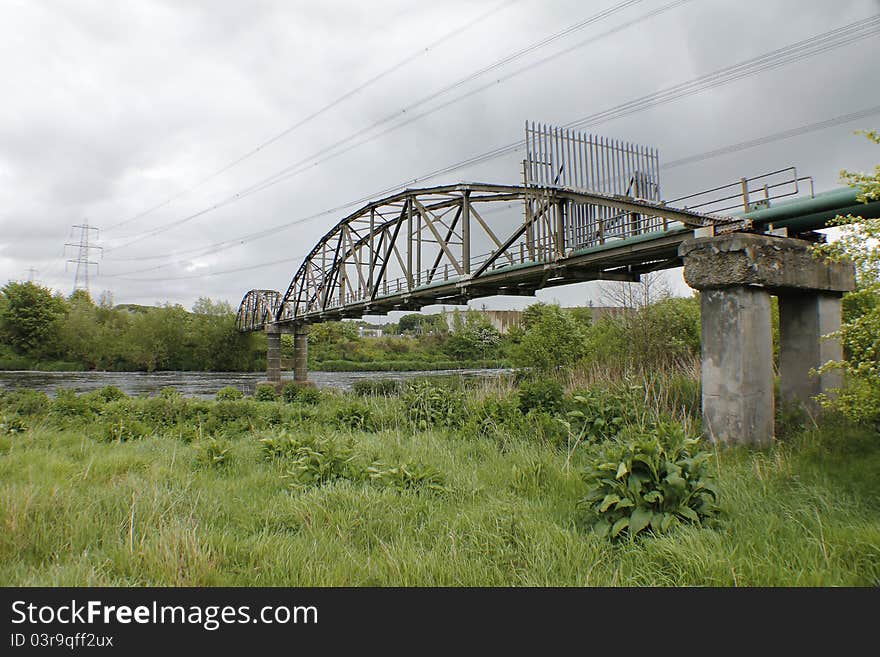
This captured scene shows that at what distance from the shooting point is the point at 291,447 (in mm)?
8203

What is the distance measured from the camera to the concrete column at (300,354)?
58.1 m

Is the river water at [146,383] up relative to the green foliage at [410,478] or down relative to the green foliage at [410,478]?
down

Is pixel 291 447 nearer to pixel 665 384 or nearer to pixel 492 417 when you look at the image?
pixel 492 417

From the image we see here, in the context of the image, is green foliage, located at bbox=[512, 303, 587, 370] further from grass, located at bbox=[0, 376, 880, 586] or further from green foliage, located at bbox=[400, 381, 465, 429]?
grass, located at bbox=[0, 376, 880, 586]

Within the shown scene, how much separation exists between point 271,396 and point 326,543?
21372mm

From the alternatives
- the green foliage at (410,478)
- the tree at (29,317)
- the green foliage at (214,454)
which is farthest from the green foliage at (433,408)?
the tree at (29,317)

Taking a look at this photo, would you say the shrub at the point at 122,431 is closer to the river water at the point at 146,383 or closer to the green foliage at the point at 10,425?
the green foliage at the point at 10,425

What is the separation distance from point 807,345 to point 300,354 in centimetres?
5488

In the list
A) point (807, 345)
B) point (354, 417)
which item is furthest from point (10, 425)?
point (807, 345)

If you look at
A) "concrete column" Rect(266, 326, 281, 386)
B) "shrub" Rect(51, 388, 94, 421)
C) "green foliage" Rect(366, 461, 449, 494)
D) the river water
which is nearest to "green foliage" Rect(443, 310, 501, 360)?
the river water

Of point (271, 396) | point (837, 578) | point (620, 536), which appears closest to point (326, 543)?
point (620, 536)

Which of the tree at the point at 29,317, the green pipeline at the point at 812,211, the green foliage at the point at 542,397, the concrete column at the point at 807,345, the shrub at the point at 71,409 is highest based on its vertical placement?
the tree at the point at 29,317

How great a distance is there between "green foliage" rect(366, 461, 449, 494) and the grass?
13 centimetres

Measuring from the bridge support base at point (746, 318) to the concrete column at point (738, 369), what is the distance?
0.01m
